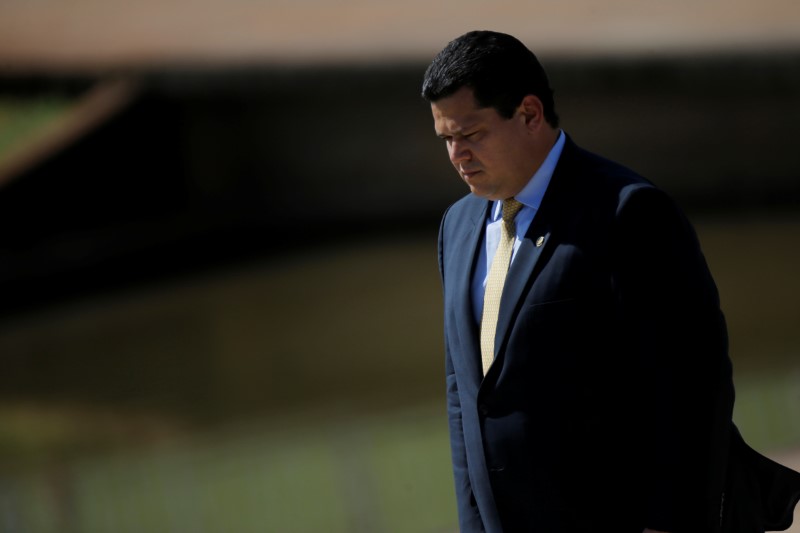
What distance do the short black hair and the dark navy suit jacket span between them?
0.39 ft

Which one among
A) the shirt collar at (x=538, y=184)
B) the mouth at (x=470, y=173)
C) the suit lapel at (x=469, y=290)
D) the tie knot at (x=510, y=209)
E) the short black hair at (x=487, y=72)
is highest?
the short black hair at (x=487, y=72)

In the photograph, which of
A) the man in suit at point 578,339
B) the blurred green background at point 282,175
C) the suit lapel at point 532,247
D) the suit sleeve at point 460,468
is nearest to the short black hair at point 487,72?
the man in suit at point 578,339

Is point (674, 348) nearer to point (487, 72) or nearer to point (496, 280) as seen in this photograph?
point (496, 280)

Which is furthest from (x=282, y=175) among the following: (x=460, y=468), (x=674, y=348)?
(x=674, y=348)

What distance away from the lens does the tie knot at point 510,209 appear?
4.45ft

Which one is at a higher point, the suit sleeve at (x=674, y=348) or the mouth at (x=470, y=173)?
the mouth at (x=470, y=173)

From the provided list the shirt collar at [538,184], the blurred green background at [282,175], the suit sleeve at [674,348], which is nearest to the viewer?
the suit sleeve at [674,348]

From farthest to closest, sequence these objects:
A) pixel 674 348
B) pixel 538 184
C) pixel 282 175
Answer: pixel 282 175 → pixel 538 184 → pixel 674 348

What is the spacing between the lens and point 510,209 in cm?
136

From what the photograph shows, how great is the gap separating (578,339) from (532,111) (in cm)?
26

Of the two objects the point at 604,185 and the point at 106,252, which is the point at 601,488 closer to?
the point at 604,185

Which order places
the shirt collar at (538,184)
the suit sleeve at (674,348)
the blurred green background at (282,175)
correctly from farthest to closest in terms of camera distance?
the blurred green background at (282,175) → the shirt collar at (538,184) → the suit sleeve at (674,348)

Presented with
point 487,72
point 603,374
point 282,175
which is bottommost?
point 603,374

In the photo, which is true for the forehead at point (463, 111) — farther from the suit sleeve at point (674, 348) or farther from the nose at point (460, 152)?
the suit sleeve at point (674, 348)
